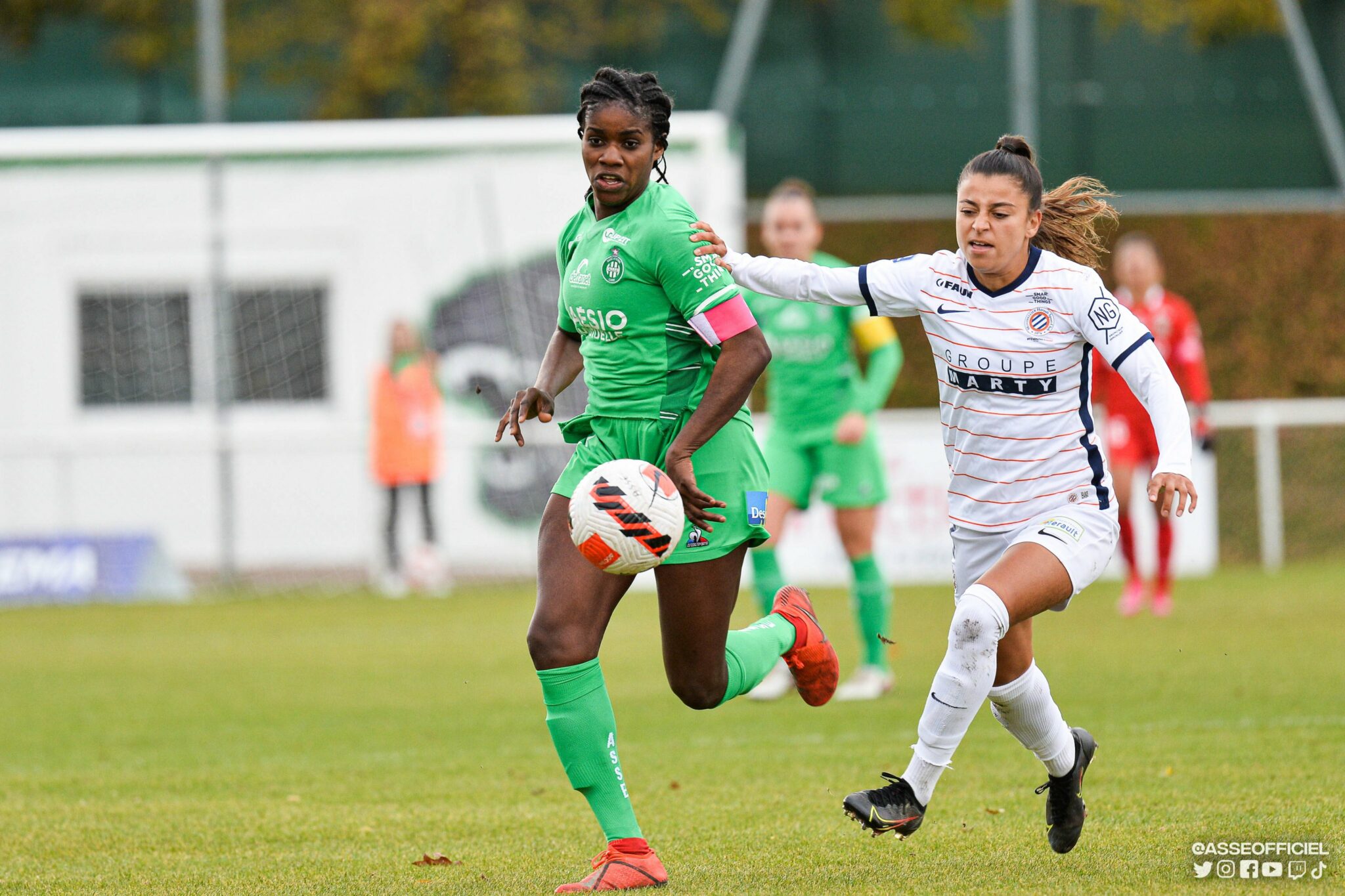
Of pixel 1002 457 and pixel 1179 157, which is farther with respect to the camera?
pixel 1179 157

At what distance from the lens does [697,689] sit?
5.06 m

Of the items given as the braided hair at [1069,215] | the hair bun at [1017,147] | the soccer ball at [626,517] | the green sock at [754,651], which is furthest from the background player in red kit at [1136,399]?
the soccer ball at [626,517]

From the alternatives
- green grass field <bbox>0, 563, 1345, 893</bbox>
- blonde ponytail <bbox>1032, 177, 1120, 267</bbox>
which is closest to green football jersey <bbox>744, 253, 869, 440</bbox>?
green grass field <bbox>0, 563, 1345, 893</bbox>

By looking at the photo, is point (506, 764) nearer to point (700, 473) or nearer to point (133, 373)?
point (700, 473)

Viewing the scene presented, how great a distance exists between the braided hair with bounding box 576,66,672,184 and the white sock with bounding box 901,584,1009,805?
5.02 feet

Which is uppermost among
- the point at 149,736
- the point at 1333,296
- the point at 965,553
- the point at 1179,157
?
the point at 1179,157

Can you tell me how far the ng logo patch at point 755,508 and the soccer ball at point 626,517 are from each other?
1.27 ft

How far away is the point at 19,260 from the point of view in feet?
54.2

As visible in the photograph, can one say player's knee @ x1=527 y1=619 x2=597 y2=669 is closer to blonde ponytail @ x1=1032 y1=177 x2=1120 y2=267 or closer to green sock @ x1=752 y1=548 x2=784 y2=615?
blonde ponytail @ x1=1032 y1=177 x2=1120 y2=267

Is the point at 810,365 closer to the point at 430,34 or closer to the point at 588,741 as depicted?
the point at 588,741

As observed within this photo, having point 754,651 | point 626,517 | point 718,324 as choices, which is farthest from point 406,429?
point 626,517

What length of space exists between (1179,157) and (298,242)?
10.4 metres

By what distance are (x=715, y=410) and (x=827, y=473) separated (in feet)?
14.0

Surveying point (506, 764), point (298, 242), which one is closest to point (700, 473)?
point (506, 764)
